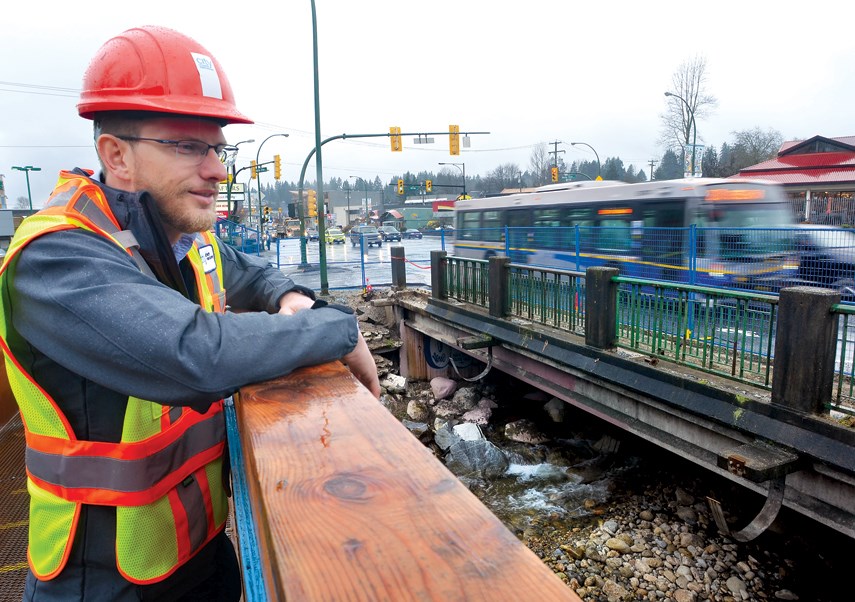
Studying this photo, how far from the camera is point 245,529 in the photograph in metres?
1.25

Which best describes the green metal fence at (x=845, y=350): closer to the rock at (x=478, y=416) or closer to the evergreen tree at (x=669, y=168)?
the rock at (x=478, y=416)

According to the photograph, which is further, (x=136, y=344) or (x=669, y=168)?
(x=669, y=168)

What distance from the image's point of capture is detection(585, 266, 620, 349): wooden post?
7496 mm

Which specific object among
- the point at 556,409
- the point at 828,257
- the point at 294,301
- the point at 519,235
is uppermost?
the point at 294,301

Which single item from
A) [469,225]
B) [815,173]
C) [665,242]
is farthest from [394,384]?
[815,173]

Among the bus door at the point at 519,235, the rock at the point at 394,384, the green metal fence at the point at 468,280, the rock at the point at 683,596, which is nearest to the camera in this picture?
the rock at the point at 683,596

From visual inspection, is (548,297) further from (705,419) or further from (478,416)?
(705,419)

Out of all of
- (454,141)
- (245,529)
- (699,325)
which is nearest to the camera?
(245,529)

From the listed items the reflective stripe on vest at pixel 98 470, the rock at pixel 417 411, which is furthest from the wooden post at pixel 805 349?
the rock at pixel 417 411

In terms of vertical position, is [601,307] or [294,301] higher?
[294,301]

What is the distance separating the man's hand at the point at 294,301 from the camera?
74.1 inches

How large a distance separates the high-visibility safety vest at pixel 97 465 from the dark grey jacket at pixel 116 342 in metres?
0.03

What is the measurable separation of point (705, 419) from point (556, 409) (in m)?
4.30

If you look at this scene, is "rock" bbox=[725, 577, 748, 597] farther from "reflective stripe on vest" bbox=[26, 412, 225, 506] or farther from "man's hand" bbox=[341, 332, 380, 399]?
"reflective stripe on vest" bbox=[26, 412, 225, 506]
